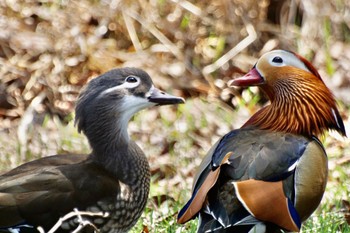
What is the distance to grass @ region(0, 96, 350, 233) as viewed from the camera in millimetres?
5574

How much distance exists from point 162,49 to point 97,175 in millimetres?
3204

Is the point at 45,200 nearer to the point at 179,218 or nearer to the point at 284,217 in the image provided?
the point at 179,218

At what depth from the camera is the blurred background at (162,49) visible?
708 centimetres

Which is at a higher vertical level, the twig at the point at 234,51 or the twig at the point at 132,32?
the twig at the point at 132,32

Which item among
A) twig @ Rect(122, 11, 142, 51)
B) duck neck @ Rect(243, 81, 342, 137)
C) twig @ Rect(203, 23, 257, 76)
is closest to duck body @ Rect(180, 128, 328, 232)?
duck neck @ Rect(243, 81, 342, 137)

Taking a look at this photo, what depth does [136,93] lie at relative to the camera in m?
4.77

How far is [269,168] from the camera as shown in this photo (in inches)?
169

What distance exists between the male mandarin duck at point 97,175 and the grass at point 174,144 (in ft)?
1.86

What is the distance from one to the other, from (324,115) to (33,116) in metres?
2.79

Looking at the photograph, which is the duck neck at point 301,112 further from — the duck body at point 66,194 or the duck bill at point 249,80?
the duck body at point 66,194

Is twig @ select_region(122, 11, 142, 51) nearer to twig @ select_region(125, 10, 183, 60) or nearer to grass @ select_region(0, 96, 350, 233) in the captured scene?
twig @ select_region(125, 10, 183, 60)

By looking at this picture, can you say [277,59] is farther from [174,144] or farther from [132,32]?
[132,32]

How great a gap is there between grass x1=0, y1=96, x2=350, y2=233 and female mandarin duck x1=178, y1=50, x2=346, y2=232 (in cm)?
66

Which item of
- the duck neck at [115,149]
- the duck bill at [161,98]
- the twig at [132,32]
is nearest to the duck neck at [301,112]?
the duck bill at [161,98]
